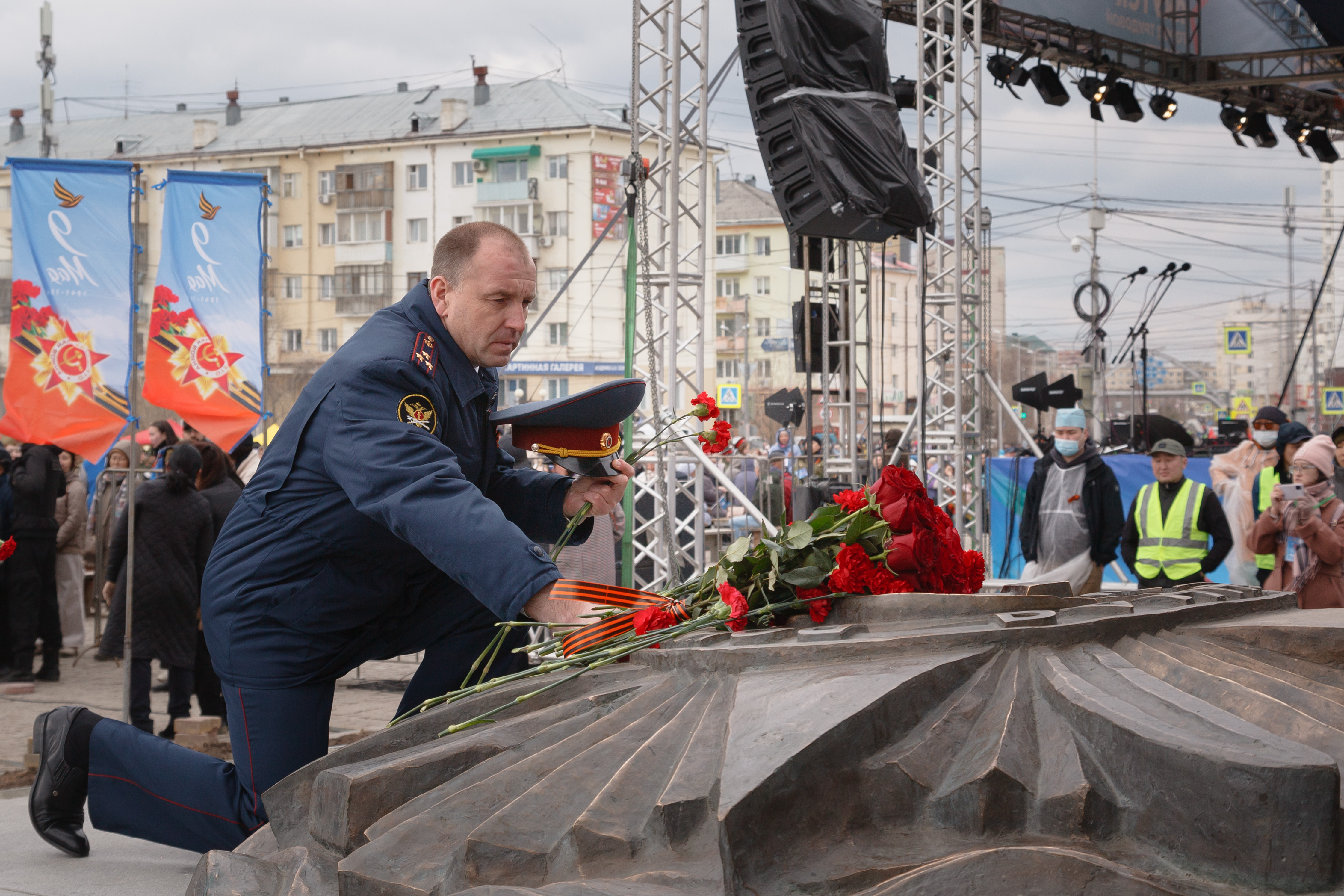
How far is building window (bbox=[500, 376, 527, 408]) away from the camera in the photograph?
1546 cm

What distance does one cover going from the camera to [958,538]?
8.41ft

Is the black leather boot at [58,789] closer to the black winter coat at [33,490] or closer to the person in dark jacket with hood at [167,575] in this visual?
the person in dark jacket with hood at [167,575]

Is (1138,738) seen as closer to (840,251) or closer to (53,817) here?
(53,817)

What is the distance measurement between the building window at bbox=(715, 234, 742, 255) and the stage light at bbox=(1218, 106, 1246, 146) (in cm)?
3965

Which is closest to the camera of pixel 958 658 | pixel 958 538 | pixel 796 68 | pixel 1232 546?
pixel 958 658

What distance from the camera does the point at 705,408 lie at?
3139mm

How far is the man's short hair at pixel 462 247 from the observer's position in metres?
2.69

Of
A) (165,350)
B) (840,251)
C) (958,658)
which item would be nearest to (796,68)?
(840,251)

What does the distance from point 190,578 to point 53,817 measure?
3.43 m

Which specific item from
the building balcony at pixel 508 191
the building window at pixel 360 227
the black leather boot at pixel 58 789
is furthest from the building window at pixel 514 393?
the building window at pixel 360 227

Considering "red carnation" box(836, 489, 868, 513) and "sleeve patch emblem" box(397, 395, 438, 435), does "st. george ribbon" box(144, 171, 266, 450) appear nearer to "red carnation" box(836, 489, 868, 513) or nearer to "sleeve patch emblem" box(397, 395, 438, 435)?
"sleeve patch emblem" box(397, 395, 438, 435)

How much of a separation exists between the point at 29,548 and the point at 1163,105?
1258cm

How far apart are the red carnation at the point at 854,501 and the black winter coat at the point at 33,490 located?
23.7 ft

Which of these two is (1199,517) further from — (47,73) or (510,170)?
(510,170)
